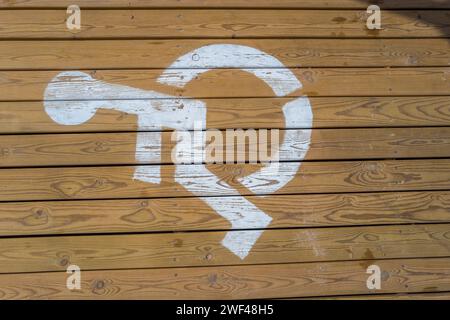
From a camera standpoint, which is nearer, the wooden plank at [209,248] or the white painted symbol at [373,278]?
the wooden plank at [209,248]

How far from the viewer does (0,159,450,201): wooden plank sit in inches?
112

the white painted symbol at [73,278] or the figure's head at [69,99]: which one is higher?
the figure's head at [69,99]

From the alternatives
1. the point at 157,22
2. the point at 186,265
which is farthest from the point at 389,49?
the point at 186,265

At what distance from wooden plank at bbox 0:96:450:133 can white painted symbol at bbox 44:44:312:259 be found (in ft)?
0.15

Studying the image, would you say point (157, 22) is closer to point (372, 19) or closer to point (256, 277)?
point (372, 19)

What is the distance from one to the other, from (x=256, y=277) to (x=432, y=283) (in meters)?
1.02

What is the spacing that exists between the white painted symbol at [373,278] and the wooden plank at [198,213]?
0.84ft

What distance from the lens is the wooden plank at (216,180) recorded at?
2842mm

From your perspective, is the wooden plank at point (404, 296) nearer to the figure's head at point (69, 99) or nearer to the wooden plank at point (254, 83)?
the wooden plank at point (254, 83)

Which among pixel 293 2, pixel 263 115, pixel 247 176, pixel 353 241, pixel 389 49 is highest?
pixel 293 2

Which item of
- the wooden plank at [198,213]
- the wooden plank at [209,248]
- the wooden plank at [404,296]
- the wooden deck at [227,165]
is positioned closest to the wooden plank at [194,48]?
the wooden deck at [227,165]

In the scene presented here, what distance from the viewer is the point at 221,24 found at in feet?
9.79

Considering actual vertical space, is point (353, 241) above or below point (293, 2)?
below

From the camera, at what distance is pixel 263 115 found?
2963mm
